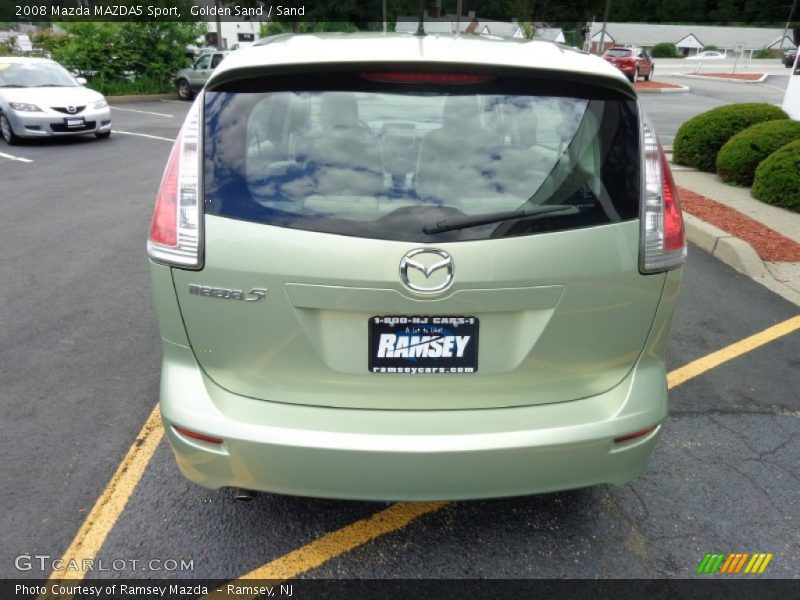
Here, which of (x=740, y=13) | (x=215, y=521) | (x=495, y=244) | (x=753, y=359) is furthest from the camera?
(x=740, y=13)

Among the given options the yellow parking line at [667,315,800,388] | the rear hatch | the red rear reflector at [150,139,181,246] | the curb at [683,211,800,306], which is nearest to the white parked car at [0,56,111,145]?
the curb at [683,211,800,306]

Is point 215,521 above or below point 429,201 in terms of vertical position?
below

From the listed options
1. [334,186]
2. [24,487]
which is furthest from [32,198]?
[334,186]

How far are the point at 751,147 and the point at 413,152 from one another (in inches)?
327

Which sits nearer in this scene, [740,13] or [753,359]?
[753,359]

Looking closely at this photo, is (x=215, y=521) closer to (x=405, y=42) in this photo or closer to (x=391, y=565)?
(x=391, y=565)

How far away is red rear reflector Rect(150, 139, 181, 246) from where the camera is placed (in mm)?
2133

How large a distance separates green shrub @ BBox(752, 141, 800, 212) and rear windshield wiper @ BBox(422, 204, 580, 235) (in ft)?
22.4

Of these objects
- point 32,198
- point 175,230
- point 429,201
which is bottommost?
point 32,198

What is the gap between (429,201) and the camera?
205 centimetres

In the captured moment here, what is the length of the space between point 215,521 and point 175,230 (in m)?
1.32

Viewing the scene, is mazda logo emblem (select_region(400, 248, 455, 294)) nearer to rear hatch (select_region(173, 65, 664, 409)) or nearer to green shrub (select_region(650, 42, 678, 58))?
rear hatch (select_region(173, 65, 664, 409))

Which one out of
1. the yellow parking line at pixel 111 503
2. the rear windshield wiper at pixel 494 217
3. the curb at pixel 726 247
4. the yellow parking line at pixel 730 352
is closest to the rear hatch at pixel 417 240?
the rear windshield wiper at pixel 494 217

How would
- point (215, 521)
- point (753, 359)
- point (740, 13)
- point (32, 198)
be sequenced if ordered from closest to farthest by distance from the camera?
point (215, 521) → point (753, 359) → point (32, 198) → point (740, 13)
